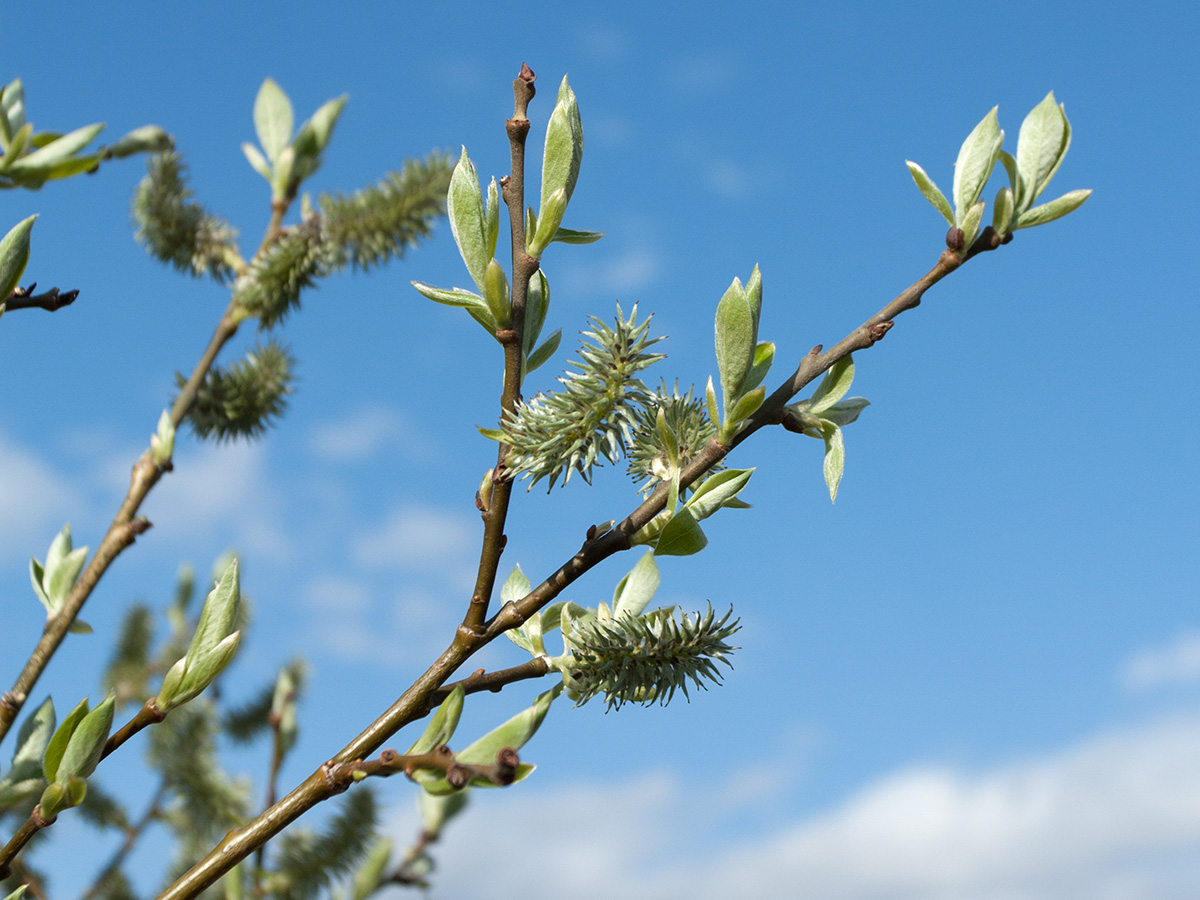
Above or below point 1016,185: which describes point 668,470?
below

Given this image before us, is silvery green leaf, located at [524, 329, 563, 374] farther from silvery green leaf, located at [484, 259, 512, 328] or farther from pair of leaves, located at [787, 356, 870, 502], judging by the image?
pair of leaves, located at [787, 356, 870, 502]

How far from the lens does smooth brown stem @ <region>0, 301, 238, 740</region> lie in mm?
1190

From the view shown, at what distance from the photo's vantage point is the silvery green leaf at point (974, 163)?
83 cm

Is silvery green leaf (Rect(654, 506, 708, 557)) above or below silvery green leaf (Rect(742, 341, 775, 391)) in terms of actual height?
below

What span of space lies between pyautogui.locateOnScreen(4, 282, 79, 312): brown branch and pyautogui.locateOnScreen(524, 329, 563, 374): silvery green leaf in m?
0.45

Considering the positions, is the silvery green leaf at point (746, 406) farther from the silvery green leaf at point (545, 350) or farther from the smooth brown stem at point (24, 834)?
the smooth brown stem at point (24, 834)

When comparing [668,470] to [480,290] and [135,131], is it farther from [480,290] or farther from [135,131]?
[135,131]

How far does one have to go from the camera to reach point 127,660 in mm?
2529

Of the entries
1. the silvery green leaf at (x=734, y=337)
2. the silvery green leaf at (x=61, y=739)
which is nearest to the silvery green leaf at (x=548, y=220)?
the silvery green leaf at (x=734, y=337)

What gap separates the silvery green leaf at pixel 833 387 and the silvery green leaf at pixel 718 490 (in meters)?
0.09

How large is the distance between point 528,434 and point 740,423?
160 mm

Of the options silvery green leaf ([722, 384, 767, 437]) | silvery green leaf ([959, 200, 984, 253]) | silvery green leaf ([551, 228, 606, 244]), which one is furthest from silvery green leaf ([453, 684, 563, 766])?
silvery green leaf ([959, 200, 984, 253])

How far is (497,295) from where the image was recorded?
0.81m

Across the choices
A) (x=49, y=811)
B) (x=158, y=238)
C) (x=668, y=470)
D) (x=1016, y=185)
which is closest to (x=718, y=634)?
(x=668, y=470)
